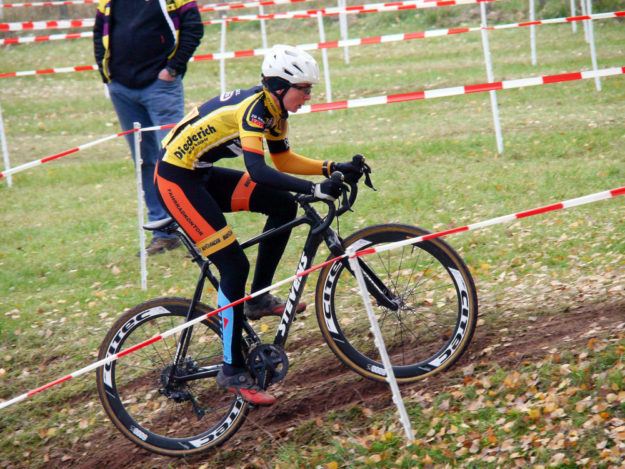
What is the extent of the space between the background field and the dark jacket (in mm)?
2224

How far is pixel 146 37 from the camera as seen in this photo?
8.10 meters

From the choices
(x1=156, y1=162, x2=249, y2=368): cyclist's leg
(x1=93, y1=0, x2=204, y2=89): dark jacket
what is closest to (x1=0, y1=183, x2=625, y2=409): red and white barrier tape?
(x1=156, y1=162, x2=249, y2=368): cyclist's leg

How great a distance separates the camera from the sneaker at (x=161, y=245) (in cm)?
852

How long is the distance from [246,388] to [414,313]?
1.32 m

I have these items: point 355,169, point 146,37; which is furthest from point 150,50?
point 355,169

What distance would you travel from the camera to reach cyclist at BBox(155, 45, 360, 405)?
4.53 metres

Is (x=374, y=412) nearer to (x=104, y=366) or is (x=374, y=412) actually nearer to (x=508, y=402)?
(x=508, y=402)

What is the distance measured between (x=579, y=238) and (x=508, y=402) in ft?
10.2

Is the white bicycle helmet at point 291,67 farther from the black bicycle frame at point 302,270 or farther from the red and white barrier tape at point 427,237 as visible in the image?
the red and white barrier tape at point 427,237

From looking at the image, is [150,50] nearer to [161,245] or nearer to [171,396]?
[161,245]

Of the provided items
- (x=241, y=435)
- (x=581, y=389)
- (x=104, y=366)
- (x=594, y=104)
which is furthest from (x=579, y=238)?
(x=594, y=104)

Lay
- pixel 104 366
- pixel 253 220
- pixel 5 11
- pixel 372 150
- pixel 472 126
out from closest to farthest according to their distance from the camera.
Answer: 1. pixel 104 366
2. pixel 253 220
3. pixel 372 150
4. pixel 472 126
5. pixel 5 11

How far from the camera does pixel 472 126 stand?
1244cm

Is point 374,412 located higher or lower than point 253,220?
lower
